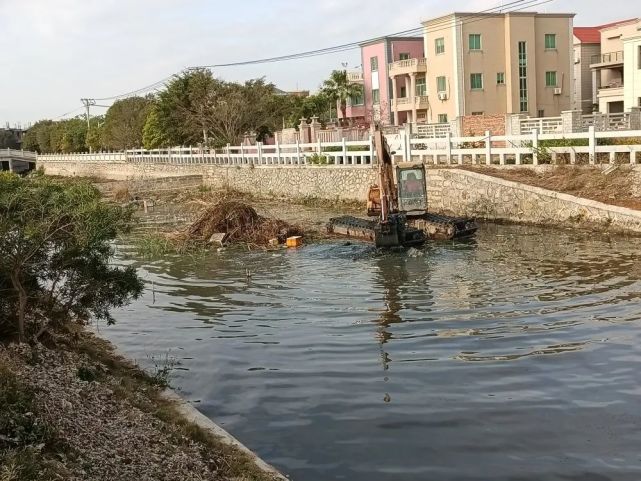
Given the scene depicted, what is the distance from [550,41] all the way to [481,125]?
67.8 ft

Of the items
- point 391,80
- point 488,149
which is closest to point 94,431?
point 488,149

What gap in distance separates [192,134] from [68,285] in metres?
48.8

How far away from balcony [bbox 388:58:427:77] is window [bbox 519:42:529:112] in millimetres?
7114

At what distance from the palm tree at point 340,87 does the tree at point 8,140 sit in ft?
334

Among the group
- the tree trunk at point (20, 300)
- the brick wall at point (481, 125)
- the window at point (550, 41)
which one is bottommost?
the tree trunk at point (20, 300)

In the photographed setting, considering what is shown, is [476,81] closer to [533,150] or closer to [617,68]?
[617,68]

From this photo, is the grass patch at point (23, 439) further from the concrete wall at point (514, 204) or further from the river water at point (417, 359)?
the concrete wall at point (514, 204)

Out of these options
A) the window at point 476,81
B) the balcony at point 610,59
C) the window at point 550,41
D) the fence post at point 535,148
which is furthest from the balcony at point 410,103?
the fence post at point 535,148

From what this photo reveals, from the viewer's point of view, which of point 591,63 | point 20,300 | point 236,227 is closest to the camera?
point 20,300

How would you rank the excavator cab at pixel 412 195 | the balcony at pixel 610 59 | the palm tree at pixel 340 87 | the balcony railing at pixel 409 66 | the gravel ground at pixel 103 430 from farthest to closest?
the palm tree at pixel 340 87
the balcony railing at pixel 409 66
the balcony at pixel 610 59
the excavator cab at pixel 412 195
the gravel ground at pixel 103 430

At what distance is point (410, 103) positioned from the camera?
56125mm

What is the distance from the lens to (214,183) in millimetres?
44219

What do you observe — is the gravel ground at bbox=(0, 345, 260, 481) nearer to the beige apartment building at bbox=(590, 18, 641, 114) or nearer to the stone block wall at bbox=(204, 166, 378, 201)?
the stone block wall at bbox=(204, 166, 378, 201)

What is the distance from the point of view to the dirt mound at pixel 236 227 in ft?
72.8
